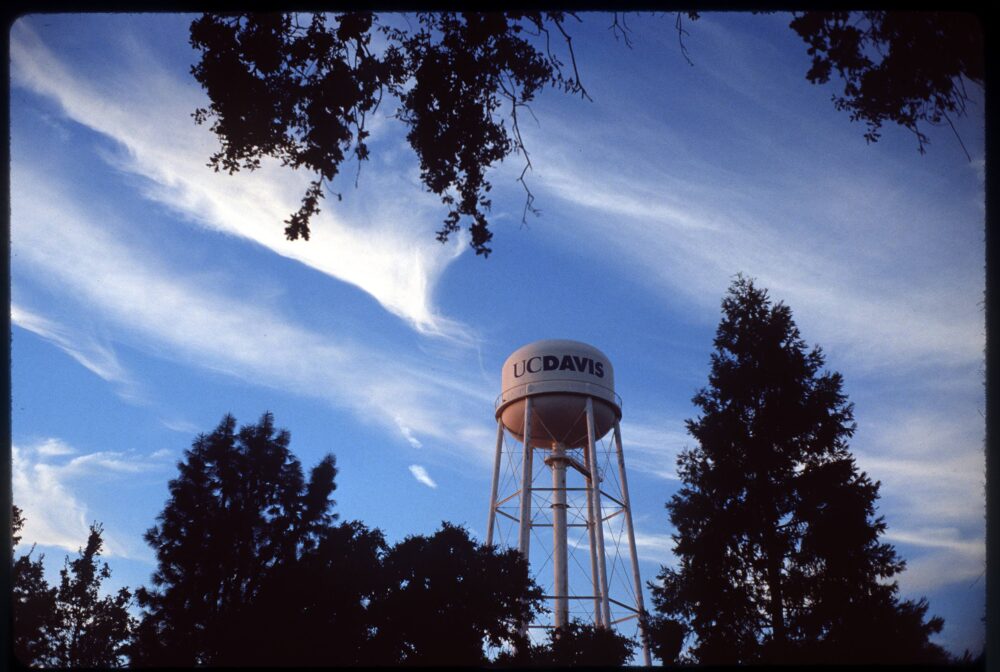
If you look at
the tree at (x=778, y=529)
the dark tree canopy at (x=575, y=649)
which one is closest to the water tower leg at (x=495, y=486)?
the dark tree canopy at (x=575, y=649)

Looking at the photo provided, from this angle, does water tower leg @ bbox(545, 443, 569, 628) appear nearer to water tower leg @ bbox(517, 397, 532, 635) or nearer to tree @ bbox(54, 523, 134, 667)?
water tower leg @ bbox(517, 397, 532, 635)

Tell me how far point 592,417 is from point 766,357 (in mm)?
10776

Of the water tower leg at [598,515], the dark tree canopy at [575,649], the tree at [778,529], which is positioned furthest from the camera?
the water tower leg at [598,515]

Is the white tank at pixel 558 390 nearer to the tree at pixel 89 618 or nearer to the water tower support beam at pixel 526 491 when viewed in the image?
the water tower support beam at pixel 526 491

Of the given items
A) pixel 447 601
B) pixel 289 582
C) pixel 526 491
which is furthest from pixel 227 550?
pixel 526 491

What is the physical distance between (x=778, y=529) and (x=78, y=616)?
16.8 metres

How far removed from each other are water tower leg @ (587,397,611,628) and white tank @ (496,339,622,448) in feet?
2.28

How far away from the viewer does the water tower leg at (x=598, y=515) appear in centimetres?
2567

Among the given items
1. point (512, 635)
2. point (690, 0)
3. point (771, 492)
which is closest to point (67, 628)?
point (512, 635)

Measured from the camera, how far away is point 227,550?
18016 millimetres

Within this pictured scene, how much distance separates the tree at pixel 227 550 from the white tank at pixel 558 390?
35.6 feet

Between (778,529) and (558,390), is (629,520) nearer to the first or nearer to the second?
(558,390)

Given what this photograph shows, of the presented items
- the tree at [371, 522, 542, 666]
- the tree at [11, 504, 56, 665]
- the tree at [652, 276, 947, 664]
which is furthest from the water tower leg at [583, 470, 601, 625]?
the tree at [11, 504, 56, 665]

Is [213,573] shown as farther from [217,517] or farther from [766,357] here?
[766,357]
